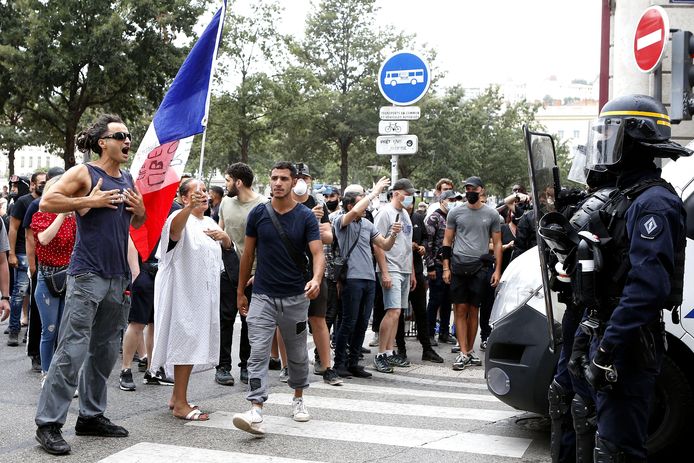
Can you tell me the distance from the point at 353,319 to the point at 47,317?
2.90 m

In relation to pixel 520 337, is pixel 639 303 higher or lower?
higher

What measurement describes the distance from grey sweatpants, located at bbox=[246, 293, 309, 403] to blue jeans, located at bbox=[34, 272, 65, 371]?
2060 mm

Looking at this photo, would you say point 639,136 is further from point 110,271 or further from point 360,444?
point 110,271

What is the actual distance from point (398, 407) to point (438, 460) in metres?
1.60

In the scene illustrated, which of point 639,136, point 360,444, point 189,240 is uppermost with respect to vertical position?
point 639,136

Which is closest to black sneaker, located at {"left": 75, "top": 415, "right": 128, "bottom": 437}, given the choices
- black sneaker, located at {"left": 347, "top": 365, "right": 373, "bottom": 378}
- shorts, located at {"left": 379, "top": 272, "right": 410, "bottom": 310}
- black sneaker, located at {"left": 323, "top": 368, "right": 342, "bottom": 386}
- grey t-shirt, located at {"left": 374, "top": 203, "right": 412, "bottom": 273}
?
black sneaker, located at {"left": 323, "top": 368, "right": 342, "bottom": 386}

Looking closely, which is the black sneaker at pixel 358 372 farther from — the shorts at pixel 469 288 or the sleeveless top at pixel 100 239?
the sleeveless top at pixel 100 239

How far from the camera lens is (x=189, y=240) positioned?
6602 millimetres

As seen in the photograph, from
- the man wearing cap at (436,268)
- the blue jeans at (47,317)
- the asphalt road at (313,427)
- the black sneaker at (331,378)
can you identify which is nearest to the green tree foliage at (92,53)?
the man wearing cap at (436,268)

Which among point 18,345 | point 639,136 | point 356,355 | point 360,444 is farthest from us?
point 18,345

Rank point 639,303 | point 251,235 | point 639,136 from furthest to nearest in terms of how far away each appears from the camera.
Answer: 1. point 251,235
2. point 639,136
3. point 639,303

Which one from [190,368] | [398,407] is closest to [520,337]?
[398,407]

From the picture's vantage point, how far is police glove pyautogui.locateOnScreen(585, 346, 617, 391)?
358 cm

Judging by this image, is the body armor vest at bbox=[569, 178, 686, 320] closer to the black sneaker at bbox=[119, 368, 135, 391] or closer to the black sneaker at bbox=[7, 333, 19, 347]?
the black sneaker at bbox=[119, 368, 135, 391]
